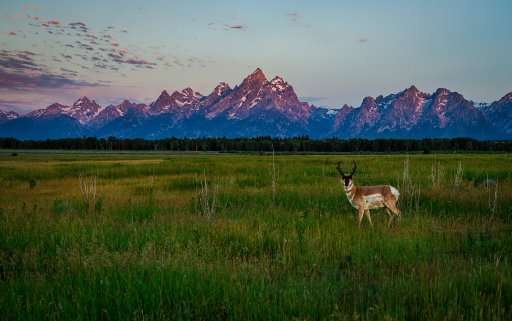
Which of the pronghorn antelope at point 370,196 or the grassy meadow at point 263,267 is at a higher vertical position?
the pronghorn antelope at point 370,196

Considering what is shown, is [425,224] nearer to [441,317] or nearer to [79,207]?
[441,317]

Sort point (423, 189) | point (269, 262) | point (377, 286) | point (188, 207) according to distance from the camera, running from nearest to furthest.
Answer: point (377, 286) < point (269, 262) < point (188, 207) < point (423, 189)

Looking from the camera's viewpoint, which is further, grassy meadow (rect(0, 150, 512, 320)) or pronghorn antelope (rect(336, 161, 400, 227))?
pronghorn antelope (rect(336, 161, 400, 227))

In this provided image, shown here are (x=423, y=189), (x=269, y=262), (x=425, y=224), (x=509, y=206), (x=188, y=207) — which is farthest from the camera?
(x=423, y=189)

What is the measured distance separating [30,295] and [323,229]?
6.62 meters

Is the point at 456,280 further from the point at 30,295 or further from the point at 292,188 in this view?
the point at 292,188

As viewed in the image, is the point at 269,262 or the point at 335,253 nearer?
the point at 269,262

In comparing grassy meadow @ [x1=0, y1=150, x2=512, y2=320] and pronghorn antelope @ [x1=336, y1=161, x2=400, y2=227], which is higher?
pronghorn antelope @ [x1=336, y1=161, x2=400, y2=227]

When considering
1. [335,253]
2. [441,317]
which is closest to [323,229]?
[335,253]

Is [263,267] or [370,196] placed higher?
[370,196]

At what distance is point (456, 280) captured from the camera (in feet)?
18.9

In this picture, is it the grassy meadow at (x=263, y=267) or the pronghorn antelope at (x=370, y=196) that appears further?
the pronghorn antelope at (x=370, y=196)

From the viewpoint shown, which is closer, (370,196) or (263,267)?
(263,267)

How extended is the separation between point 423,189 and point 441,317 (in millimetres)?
13814
